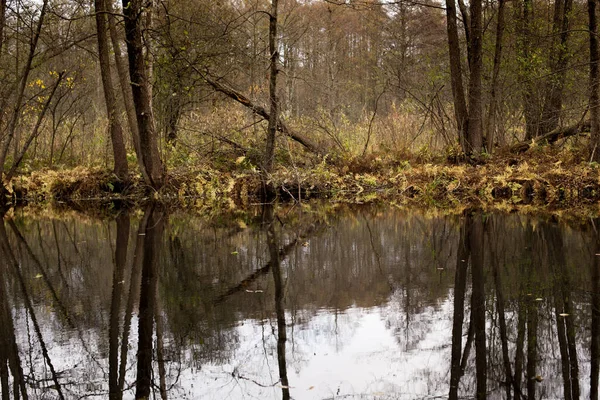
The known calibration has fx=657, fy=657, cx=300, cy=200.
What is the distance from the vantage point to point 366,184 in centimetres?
1535

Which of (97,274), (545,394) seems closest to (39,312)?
(97,274)

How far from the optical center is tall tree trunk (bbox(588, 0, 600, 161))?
40.8 ft

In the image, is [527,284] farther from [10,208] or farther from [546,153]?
[10,208]

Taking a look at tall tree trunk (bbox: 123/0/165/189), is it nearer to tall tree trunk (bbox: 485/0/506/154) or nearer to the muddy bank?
the muddy bank

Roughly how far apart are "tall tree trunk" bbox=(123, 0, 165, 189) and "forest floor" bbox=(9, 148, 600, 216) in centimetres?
50

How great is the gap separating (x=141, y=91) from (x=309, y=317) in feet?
31.2

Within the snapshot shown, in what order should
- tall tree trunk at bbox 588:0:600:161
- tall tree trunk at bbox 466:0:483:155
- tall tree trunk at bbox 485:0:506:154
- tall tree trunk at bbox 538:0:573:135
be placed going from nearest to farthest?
tall tree trunk at bbox 588:0:600:161 → tall tree trunk at bbox 466:0:483:155 → tall tree trunk at bbox 485:0:506:154 → tall tree trunk at bbox 538:0:573:135

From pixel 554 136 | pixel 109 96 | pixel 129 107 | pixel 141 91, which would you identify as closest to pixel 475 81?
pixel 554 136

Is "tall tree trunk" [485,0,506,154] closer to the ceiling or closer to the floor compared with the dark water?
closer to the ceiling

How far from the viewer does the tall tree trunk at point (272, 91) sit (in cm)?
1297

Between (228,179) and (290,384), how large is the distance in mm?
11829

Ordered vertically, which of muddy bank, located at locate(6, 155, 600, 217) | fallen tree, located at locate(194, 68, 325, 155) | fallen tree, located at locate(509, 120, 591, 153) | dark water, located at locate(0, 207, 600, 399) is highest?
fallen tree, located at locate(194, 68, 325, 155)

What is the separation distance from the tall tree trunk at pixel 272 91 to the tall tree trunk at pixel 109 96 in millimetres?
3275

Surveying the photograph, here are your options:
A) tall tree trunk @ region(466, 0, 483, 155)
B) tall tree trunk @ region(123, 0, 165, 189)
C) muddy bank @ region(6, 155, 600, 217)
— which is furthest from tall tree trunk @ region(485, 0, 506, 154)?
tall tree trunk @ region(123, 0, 165, 189)
